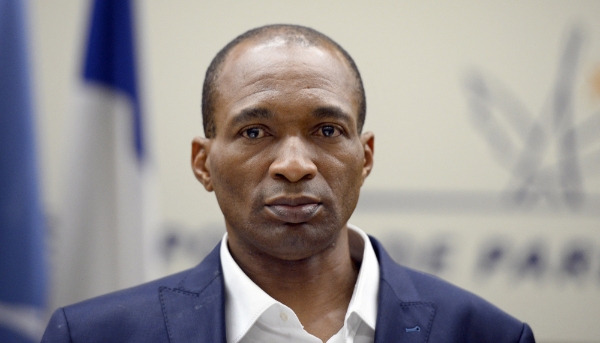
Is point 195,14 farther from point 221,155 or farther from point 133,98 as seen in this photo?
point 221,155

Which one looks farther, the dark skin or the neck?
the neck

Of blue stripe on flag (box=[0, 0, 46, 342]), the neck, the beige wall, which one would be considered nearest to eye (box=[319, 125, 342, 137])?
the neck

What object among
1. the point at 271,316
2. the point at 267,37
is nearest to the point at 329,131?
the point at 267,37

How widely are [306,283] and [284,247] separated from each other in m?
0.17

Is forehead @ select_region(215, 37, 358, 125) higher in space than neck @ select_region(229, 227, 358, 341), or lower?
higher

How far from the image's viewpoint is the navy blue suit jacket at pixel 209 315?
1518mm

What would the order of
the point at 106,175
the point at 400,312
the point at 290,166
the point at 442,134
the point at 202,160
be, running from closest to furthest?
the point at 290,166
the point at 400,312
the point at 202,160
the point at 106,175
the point at 442,134

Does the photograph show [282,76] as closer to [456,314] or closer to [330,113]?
[330,113]

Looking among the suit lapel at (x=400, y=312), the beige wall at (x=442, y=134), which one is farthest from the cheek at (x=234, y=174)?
the beige wall at (x=442, y=134)

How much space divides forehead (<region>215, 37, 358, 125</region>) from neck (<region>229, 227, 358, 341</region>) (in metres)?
0.37

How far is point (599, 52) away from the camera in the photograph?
4047 mm

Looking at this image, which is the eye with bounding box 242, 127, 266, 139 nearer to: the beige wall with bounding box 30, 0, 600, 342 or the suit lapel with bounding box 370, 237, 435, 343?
the suit lapel with bounding box 370, 237, 435, 343

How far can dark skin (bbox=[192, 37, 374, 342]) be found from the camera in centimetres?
150

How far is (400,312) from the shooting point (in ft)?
5.18
